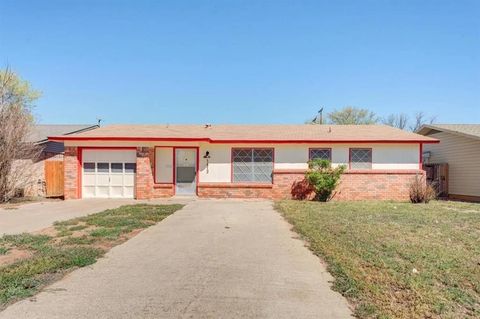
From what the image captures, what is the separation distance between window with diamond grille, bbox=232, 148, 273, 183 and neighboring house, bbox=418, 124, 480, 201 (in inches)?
362

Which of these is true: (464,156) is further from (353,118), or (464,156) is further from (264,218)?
(353,118)

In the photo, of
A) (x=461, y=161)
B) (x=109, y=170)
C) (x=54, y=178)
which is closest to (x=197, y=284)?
(x=109, y=170)

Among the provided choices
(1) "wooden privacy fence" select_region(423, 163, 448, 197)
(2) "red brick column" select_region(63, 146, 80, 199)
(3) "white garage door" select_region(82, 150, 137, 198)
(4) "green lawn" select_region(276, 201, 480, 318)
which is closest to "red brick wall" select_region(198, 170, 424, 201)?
(1) "wooden privacy fence" select_region(423, 163, 448, 197)

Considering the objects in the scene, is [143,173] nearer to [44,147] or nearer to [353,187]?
[44,147]

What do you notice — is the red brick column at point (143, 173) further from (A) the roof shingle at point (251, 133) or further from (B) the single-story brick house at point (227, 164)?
(A) the roof shingle at point (251, 133)

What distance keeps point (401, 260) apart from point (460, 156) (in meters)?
15.4

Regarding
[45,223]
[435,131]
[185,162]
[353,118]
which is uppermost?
[353,118]

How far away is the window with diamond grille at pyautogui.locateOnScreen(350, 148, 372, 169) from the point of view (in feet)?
55.5

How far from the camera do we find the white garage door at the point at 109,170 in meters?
16.9

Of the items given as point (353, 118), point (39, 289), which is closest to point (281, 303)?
point (39, 289)

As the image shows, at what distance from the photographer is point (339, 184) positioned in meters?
16.5

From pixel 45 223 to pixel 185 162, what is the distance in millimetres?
8022

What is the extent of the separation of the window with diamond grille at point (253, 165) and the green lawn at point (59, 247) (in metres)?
6.37

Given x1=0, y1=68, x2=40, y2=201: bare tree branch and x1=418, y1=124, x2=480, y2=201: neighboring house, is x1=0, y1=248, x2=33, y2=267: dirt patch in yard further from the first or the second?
x1=418, y1=124, x2=480, y2=201: neighboring house
